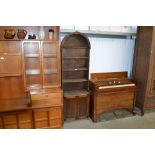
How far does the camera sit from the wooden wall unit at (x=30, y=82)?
253 centimetres

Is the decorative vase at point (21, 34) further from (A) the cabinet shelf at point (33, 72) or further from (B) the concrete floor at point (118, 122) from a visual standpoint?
(B) the concrete floor at point (118, 122)

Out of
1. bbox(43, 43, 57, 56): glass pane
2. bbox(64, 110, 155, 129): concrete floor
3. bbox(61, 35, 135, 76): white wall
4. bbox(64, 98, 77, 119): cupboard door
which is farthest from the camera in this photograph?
bbox(61, 35, 135, 76): white wall

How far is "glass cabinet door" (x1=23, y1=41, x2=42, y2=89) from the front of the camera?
264 centimetres

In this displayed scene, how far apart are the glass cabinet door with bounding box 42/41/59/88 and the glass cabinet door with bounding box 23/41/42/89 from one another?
0.35 ft

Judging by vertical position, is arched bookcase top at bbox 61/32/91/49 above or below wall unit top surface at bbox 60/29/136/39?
below

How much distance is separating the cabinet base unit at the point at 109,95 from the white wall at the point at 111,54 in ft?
1.31

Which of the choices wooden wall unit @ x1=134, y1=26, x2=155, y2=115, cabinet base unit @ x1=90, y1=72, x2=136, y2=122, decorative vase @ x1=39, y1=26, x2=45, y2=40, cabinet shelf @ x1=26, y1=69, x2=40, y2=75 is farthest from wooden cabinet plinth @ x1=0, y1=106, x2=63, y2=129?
wooden wall unit @ x1=134, y1=26, x2=155, y2=115

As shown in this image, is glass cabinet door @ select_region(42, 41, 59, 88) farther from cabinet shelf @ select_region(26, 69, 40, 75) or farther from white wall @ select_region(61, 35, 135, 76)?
white wall @ select_region(61, 35, 135, 76)

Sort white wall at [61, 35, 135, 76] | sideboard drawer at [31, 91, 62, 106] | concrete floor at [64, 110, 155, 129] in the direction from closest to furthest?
sideboard drawer at [31, 91, 62, 106] → concrete floor at [64, 110, 155, 129] → white wall at [61, 35, 135, 76]

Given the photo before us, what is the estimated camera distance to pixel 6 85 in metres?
2.75

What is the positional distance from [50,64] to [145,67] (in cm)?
203

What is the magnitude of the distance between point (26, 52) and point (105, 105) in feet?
6.24
